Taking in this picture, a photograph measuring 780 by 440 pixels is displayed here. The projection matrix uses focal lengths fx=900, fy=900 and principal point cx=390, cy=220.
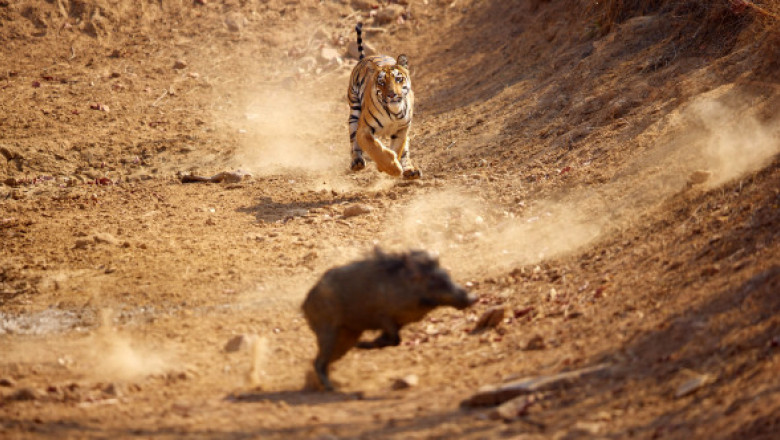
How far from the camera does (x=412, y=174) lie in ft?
38.6

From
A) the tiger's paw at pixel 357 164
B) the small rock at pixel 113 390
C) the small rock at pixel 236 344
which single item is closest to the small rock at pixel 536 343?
the small rock at pixel 236 344

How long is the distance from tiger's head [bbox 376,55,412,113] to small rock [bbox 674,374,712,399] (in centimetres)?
749

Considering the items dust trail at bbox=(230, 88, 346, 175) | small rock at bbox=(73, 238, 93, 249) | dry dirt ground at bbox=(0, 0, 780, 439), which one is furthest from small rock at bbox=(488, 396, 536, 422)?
dust trail at bbox=(230, 88, 346, 175)

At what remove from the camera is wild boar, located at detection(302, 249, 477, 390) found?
6.25 meters

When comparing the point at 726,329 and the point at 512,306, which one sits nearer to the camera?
the point at 726,329

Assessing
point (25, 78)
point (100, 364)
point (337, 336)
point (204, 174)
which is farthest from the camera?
point (25, 78)

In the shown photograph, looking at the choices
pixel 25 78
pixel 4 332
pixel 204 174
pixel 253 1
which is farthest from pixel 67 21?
pixel 4 332

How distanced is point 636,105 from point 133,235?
20.9 feet

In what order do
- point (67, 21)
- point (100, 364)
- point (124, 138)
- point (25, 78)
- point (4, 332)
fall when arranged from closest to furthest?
point (100, 364)
point (4, 332)
point (124, 138)
point (25, 78)
point (67, 21)

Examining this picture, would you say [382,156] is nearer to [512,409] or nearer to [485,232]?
[485,232]

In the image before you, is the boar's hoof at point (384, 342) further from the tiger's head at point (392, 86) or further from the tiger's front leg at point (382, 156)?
the tiger's head at point (392, 86)

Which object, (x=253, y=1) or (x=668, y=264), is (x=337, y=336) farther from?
(x=253, y=1)

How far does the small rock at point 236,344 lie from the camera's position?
7.39 meters

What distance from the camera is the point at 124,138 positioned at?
1528cm
